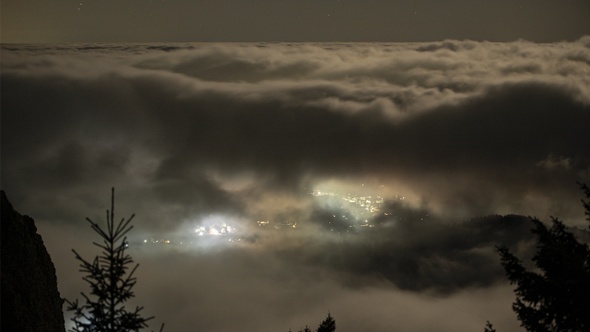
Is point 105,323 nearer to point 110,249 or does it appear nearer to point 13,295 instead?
point 110,249

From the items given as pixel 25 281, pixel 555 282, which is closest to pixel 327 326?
pixel 25 281

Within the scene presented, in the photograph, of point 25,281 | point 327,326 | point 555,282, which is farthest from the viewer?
point 327,326

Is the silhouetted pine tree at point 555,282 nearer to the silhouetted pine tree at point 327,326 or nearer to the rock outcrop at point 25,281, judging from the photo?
the silhouetted pine tree at point 327,326

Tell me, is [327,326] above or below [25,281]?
below

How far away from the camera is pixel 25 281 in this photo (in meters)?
17.1

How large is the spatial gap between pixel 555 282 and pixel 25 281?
14095mm

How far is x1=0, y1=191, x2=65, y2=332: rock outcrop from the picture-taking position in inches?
610

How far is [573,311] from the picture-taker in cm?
1062

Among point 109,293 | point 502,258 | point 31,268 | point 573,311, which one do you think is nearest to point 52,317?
point 31,268

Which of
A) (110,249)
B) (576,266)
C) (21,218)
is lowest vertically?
(576,266)

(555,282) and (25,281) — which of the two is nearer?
(555,282)

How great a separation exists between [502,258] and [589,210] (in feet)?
6.68

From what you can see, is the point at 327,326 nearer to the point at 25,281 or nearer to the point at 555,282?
the point at 25,281

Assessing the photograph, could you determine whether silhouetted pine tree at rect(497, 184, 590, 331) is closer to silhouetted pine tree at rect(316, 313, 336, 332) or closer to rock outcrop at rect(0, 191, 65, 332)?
silhouetted pine tree at rect(316, 313, 336, 332)
